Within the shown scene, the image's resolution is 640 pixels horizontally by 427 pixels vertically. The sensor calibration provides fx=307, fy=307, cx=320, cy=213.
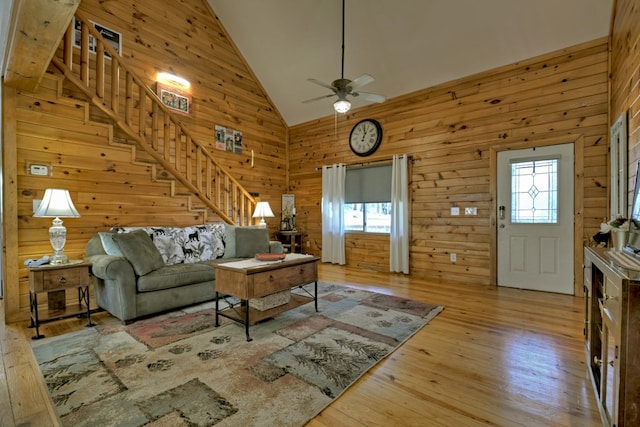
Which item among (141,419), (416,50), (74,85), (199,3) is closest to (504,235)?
(416,50)

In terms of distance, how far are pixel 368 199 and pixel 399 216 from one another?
2.52 ft

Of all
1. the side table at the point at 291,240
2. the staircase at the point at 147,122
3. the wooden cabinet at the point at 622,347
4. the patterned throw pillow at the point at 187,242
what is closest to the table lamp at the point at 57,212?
the patterned throw pillow at the point at 187,242

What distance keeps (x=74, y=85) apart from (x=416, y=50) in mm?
4463

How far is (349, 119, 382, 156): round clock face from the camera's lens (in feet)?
18.3

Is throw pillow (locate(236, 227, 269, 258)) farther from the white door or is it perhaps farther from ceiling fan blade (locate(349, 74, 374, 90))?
the white door

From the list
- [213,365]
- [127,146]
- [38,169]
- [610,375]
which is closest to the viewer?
[610,375]

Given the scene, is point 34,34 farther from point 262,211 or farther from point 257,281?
point 262,211

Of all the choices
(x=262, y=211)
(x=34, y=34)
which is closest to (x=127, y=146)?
(x=34, y=34)

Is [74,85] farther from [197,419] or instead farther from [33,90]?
[197,419]

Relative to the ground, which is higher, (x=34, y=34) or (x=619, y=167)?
(x=34, y=34)

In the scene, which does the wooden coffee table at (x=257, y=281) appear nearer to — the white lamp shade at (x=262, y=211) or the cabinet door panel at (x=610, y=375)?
the cabinet door panel at (x=610, y=375)

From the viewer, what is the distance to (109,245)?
3271 mm

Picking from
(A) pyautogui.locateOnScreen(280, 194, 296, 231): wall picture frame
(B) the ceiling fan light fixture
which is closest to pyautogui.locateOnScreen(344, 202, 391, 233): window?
(A) pyautogui.locateOnScreen(280, 194, 296, 231): wall picture frame

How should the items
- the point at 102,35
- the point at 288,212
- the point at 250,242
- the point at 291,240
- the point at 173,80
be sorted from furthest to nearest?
1. the point at 288,212
2. the point at 291,240
3. the point at 173,80
4. the point at 250,242
5. the point at 102,35
